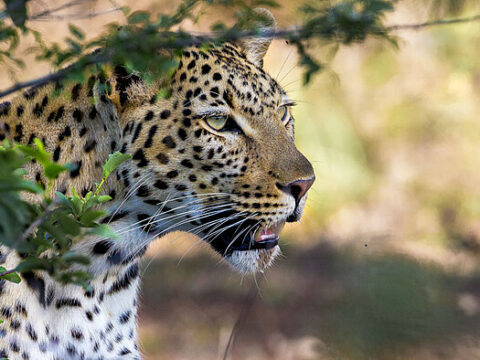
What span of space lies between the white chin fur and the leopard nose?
342 millimetres

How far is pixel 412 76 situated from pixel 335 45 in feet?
25.2

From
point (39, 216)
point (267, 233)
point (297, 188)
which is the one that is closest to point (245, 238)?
point (267, 233)

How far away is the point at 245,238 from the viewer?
3.49 meters

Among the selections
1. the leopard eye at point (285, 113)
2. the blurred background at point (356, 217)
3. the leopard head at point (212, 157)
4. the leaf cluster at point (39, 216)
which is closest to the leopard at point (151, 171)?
the leopard head at point (212, 157)

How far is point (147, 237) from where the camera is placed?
137 inches

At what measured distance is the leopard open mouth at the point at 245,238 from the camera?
11.3 feet

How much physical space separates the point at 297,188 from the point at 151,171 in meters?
0.66

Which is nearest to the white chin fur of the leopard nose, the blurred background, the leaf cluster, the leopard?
the leopard

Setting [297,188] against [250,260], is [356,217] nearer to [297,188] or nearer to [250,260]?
[250,260]

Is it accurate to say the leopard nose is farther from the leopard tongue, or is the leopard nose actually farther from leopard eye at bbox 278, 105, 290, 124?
leopard eye at bbox 278, 105, 290, 124

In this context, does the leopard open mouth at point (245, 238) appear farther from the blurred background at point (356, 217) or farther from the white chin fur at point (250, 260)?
the blurred background at point (356, 217)

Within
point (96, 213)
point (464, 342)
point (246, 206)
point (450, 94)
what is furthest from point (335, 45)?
point (450, 94)

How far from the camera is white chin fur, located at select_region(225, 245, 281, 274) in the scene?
351 cm

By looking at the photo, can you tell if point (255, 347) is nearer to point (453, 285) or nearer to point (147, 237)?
point (453, 285)
